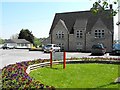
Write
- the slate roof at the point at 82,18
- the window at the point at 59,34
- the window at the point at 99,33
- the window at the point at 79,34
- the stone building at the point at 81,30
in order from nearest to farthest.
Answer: the stone building at the point at 81,30 → the window at the point at 99,33 → the slate roof at the point at 82,18 → the window at the point at 79,34 → the window at the point at 59,34

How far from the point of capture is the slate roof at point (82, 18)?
47956 millimetres

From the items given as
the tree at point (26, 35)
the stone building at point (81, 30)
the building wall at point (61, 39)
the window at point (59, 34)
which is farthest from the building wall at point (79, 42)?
the tree at point (26, 35)

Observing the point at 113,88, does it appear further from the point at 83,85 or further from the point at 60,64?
the point at 60,64

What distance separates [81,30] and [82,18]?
3326 millimetres

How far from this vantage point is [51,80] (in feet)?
38.5

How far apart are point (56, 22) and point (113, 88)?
46332 mm

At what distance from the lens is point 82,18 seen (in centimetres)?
5169

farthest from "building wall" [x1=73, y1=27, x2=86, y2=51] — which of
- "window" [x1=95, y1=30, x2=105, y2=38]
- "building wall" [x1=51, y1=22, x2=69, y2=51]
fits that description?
"window" [x1=95, y1=30, x2=105, y2=38]

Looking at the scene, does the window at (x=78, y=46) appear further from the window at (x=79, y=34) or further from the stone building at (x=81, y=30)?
the window at (x=79, y=34)

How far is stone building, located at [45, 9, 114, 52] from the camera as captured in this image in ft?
155

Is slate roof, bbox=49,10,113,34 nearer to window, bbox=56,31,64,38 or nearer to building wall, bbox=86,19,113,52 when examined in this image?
building wall, bbox=86,19,113,52

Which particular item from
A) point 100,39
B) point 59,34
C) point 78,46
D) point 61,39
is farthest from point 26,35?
point 100,39

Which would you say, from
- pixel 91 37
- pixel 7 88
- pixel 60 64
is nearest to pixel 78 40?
pixel 91 37

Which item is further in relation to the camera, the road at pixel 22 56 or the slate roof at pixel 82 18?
the slate roof at pixel 82 18
